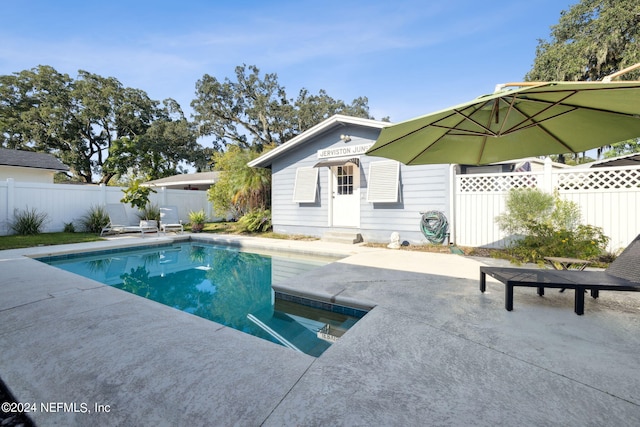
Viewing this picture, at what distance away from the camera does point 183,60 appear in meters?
10.6

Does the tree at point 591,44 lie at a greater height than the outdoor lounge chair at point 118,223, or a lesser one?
greater

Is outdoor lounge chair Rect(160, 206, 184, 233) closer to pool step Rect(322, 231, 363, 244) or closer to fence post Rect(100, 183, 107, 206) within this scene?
fence post Rect(100, 183, 107, 206)

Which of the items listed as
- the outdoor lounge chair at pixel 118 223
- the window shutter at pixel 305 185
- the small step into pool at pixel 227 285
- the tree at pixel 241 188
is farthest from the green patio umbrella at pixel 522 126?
Result: the outdoor lounge chair at pixel 118 223

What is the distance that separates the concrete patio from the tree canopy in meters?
25.9

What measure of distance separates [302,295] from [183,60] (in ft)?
35.8

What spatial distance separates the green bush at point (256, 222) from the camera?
426 inches

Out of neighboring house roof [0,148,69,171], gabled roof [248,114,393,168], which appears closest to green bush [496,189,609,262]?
gabled roof [248,114,393,168]

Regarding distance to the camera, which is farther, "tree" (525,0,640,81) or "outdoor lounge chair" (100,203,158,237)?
"tree" (525,0,640,81)

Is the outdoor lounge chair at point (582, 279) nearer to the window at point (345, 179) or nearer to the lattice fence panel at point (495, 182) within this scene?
the lattice fence panel at point (495, 182)

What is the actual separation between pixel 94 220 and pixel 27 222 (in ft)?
5.53

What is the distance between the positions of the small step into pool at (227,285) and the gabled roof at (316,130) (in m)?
3.46

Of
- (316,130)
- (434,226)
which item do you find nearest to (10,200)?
(316,130)

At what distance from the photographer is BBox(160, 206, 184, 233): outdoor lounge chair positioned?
10648 millimetres

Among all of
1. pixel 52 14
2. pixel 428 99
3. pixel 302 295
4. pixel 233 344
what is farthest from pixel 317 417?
pixel 428 99
